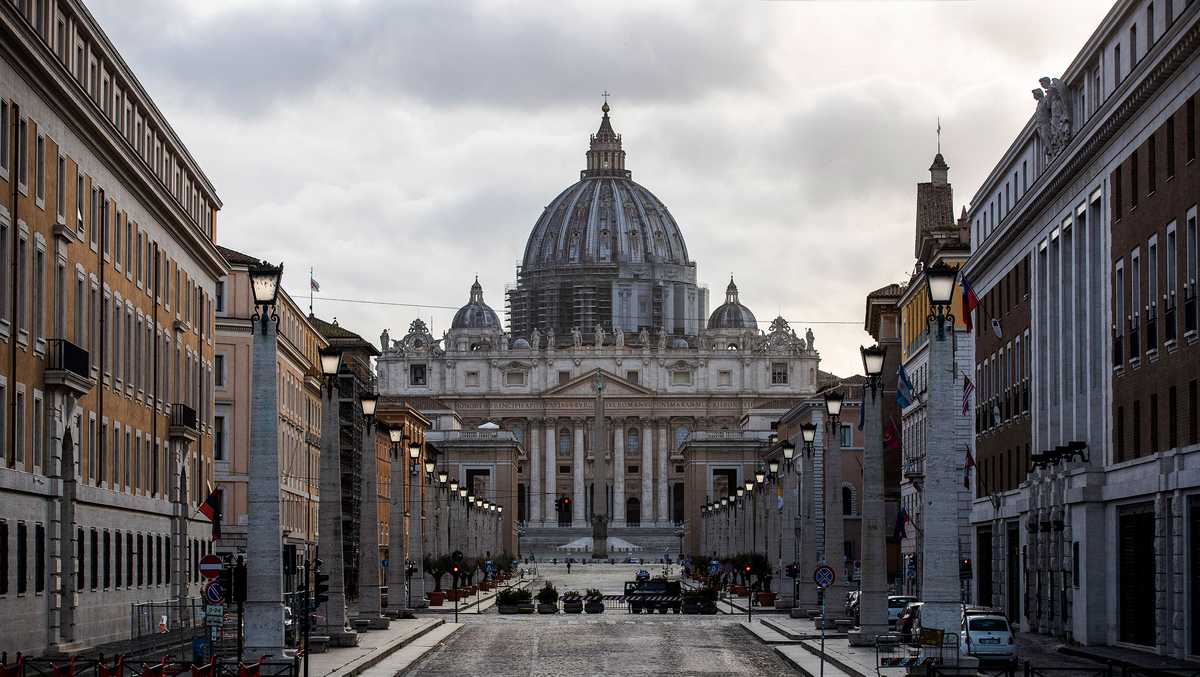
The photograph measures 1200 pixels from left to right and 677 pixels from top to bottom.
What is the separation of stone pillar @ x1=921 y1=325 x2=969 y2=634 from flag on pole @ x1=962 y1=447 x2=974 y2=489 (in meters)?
35.6

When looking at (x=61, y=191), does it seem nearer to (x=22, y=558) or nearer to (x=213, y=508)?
(x=22, y=558)

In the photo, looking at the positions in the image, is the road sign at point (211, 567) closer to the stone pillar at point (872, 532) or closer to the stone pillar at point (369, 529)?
the stone pillar at point (872, 532)

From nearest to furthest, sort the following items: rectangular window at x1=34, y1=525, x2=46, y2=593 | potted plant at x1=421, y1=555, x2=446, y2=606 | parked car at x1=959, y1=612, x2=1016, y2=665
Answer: parked car at x1=959, y1=612, x2=1016, y2=665 → rectangular window at x1=34, y1=525, x2=46, y2=593 → potted plant at x1=421, y1=555, x2=446, y2=606

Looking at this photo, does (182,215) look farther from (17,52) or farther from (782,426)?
(782,426)

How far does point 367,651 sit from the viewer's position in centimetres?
4866

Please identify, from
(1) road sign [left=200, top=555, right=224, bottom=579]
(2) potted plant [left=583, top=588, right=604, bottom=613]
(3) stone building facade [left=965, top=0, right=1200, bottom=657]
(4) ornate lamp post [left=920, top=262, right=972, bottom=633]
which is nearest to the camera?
(4) ornate lamp post [left=920, top=262, right=972, bottom=633]

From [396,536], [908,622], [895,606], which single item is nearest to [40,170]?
[908,622]

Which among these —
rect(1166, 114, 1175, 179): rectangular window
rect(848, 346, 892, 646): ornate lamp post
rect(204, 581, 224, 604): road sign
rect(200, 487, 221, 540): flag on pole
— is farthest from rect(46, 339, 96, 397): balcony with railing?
rect(1166, 114, 1175, 179): rectangular window

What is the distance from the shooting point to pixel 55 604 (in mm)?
46344

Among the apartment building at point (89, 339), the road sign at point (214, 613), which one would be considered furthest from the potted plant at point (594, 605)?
the road sign at point (214, 613)

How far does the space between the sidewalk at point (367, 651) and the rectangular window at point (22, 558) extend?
19.4 feet

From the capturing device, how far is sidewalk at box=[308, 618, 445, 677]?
137 feet

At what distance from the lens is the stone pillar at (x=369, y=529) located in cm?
5672

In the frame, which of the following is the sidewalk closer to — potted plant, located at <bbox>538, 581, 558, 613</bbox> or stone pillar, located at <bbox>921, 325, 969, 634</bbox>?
stone pillar, located at <bbox>921, 325, 969, 634</bbox>
